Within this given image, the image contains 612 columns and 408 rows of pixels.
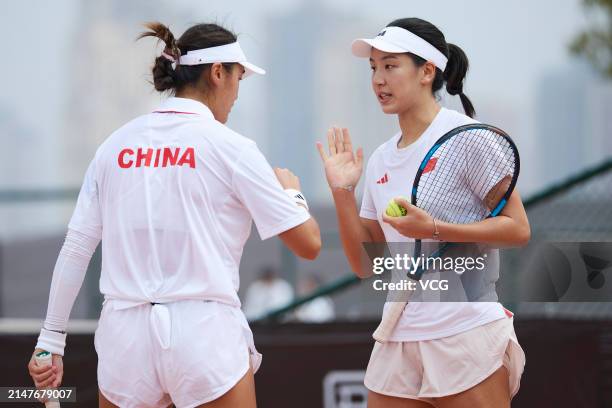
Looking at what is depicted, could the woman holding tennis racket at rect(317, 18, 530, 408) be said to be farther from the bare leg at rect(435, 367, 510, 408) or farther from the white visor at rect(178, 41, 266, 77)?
the white visor at rect(178, 41, 266, 77)

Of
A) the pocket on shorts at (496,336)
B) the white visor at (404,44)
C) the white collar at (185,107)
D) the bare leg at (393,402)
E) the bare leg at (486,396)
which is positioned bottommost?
the bare leg at (393,402)

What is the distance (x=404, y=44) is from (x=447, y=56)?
18 cm

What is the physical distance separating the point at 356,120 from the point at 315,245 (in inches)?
444

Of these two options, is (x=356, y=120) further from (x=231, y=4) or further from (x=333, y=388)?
(x=333, y=388)

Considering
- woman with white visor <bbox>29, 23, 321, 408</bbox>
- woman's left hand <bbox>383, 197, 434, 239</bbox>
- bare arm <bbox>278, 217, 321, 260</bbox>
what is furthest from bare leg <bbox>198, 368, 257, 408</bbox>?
woman's left hand <bbox>383, 197, 434, 239</bbox>

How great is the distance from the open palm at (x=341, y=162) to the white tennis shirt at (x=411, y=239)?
8 cm

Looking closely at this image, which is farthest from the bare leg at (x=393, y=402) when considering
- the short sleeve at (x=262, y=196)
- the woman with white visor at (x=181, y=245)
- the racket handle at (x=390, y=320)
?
the short sleeve at (x=262, y=196)

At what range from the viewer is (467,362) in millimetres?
3266

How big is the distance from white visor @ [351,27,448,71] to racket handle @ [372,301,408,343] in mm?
780

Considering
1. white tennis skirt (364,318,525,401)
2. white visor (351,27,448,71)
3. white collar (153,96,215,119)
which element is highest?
white visor (351,27,448,71)

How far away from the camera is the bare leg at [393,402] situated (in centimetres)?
336

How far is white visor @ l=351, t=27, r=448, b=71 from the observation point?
11.1 feet

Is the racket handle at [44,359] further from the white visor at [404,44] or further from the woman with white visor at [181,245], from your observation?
the white visor at [404,44]

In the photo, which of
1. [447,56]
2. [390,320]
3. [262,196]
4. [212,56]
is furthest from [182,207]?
[447,56]
